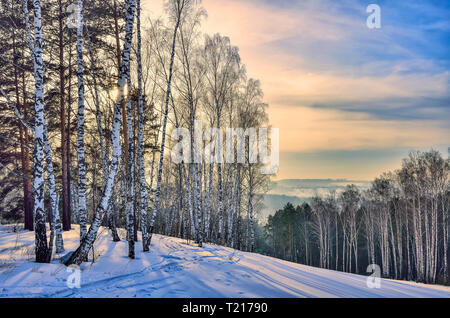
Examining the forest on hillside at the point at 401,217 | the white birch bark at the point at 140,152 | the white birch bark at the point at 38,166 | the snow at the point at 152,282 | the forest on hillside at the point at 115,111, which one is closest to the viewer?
the snow at the point at 152,282

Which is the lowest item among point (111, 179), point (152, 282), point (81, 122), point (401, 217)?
point (401, 217)

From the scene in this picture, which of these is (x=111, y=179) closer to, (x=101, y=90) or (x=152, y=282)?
(x=152, y=282)

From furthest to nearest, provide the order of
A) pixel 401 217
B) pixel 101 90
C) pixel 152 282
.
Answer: pixel 401 217 → pixel 101 90 → pixel 152 282

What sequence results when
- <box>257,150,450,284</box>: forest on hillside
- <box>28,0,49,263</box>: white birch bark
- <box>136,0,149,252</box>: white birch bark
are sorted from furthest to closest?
<box>257,150,450,284</box>: forest on hillside, <box>136,0,149,252</box>: white birch bark, <box>28,0,49,263</box>: white birch bark

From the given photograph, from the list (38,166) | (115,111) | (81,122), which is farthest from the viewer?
(81,122)

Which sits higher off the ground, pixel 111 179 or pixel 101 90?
pixel 101 90

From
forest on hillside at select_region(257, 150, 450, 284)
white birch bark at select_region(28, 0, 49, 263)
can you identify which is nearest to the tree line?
white birch bark at select_region(28, 0, 49, 263)

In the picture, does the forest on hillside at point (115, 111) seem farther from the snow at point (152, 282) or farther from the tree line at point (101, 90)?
the snow at point (152, 282)

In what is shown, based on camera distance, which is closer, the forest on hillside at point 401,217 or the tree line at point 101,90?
the tree line at point 101,90

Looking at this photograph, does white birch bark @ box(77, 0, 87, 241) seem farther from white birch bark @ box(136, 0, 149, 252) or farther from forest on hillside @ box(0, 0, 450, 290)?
white birch bark @ box(136, 0, 149, 252)

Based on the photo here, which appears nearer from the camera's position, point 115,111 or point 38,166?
point 38,166

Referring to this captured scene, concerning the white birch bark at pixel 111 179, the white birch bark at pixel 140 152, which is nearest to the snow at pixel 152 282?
the white birch bark at pixel 111 179

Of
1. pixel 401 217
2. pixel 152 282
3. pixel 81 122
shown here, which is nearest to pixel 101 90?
pixel 81 122
